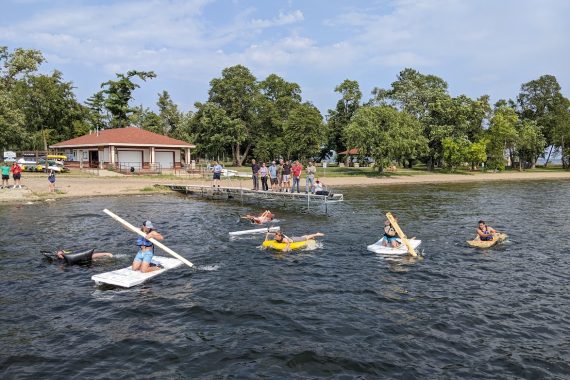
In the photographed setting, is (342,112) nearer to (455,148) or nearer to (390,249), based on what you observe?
(455,148)

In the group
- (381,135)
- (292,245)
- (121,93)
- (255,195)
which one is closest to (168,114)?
(121,93)

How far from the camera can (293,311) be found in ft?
41.8

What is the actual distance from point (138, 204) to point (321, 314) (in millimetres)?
25406

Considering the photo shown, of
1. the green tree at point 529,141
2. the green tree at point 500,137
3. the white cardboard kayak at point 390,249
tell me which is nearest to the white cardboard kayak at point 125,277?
the white cardboard kayak at point 390,249

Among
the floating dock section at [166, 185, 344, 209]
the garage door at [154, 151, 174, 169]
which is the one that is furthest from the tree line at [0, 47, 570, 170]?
the floating dock section at [166, 185, 344, 209]

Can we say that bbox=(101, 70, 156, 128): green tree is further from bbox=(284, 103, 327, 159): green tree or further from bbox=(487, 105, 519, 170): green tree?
bbox=(487, 105, 519, 170): green tree

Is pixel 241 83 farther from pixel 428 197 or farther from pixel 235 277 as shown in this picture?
pixel 235 277

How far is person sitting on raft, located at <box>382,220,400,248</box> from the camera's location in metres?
19.2

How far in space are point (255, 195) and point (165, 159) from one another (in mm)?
30015

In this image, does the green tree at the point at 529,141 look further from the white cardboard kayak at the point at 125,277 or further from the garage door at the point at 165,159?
the white cardboard kayak at the point at 125,277

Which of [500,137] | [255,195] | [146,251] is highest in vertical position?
[500,137]

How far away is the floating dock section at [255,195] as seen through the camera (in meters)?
31.4

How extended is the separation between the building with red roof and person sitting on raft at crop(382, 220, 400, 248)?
44245mm

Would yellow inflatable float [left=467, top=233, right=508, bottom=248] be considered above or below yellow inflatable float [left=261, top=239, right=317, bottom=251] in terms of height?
below
